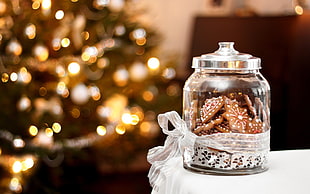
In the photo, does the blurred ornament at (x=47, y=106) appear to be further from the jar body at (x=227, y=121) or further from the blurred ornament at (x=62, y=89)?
the jar body at (x=227, y=121)

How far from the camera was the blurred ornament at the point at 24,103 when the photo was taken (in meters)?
2.62

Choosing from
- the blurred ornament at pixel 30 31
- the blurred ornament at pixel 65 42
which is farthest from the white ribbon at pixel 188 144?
the blurred ornament at pixel 65 42

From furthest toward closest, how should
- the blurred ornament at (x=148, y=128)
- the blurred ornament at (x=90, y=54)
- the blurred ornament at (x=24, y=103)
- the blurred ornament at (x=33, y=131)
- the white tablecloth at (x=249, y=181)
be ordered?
the blurred ornament at (x=148, y=128), the blurred ornament at (x=90, y=54), the blurred ornament at (x=33, y=131), the blurred ornament at (x=24, y=103), the white tablecloth at (x=249, y=181)

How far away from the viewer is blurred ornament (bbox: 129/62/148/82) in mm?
2980

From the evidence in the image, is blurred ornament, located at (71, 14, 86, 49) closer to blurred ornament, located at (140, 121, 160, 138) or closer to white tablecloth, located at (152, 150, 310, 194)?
blurred ornament, located at (140, 121, 160, 138)

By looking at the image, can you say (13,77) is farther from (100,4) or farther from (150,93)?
(150,93)

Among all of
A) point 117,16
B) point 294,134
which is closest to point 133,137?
point 117,16

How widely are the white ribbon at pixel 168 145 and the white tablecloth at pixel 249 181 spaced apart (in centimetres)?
1

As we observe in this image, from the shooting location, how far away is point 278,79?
9.82 ft

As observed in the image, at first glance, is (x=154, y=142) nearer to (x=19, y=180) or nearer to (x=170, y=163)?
(x=19, y=180)

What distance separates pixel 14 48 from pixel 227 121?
73.8 inches

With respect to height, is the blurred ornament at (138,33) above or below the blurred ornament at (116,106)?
above

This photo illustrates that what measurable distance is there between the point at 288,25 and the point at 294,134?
573mm

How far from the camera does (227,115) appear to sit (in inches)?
36.9
